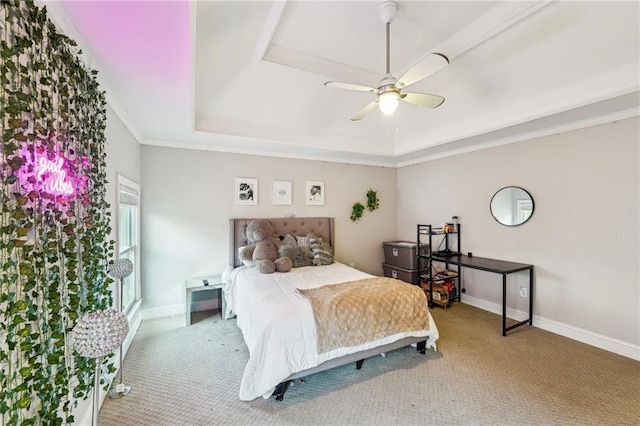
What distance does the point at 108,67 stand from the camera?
1973 millimetres

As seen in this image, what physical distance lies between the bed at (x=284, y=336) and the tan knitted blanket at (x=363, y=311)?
0.05m

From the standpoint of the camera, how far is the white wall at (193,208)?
12.3 feet

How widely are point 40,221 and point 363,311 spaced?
217 cm

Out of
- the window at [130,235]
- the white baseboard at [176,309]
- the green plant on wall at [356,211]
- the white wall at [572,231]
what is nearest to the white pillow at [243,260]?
the white baseboard at [176,309]

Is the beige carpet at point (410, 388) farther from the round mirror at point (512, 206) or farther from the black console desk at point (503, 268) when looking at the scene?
the round mirror at point (512, 206)

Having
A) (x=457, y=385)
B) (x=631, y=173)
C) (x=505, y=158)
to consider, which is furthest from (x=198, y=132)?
(x=631, y=173)

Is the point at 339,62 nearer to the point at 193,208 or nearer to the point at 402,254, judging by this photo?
the point at 193,208

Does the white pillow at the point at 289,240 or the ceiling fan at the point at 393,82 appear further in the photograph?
the white pillow at the point at 289,240

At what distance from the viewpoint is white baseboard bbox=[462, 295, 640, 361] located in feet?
9.09

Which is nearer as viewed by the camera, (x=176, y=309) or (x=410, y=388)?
(x=410, y=388)

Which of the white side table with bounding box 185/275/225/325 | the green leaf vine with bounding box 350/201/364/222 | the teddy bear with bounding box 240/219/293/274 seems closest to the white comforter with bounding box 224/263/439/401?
the teddy bear with bounding box 240/219/293/274

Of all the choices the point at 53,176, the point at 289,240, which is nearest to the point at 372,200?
the point at 289,240

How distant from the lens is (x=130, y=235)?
3.40m

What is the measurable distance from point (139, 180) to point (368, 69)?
309 cm
